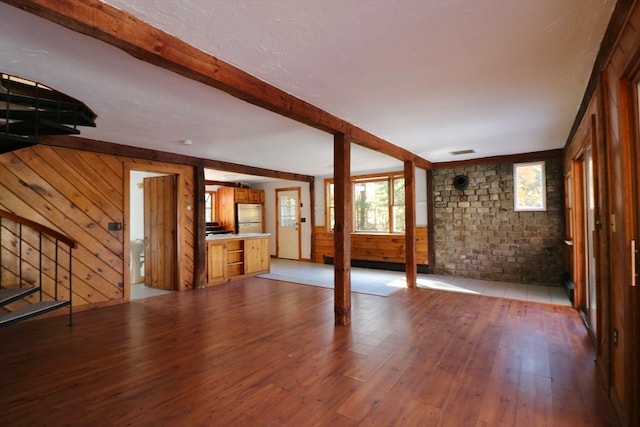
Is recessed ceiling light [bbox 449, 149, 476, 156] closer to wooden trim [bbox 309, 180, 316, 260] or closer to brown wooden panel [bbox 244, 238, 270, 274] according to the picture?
wooden trim [bbox 309, 180, 316, 260]

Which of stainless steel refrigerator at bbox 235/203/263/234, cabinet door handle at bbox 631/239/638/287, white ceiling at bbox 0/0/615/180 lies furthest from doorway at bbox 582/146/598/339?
stainless steel refrigerator at bbox 235/203/263/234

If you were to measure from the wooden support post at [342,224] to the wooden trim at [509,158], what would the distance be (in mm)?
3627

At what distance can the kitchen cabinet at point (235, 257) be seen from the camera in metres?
6.07

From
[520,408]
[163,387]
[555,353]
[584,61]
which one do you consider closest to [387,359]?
[520,408]

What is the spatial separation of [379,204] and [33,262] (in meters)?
6.35

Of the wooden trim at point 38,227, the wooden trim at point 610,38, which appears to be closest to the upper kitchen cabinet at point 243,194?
the wooden trim at point 38,227

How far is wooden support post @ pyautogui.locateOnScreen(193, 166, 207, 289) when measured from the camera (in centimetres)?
571

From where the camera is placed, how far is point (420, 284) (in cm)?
577

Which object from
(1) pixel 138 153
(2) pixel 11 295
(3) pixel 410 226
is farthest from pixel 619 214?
(1) pixel 138 153

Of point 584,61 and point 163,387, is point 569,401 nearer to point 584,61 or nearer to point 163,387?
point 584,61

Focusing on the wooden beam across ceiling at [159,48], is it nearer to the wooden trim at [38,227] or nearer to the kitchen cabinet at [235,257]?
the wooden trim at [38,227]

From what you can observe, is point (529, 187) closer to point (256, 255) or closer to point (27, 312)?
point (256, 255)

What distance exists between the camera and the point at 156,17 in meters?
1.71

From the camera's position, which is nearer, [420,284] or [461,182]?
[420,284]
